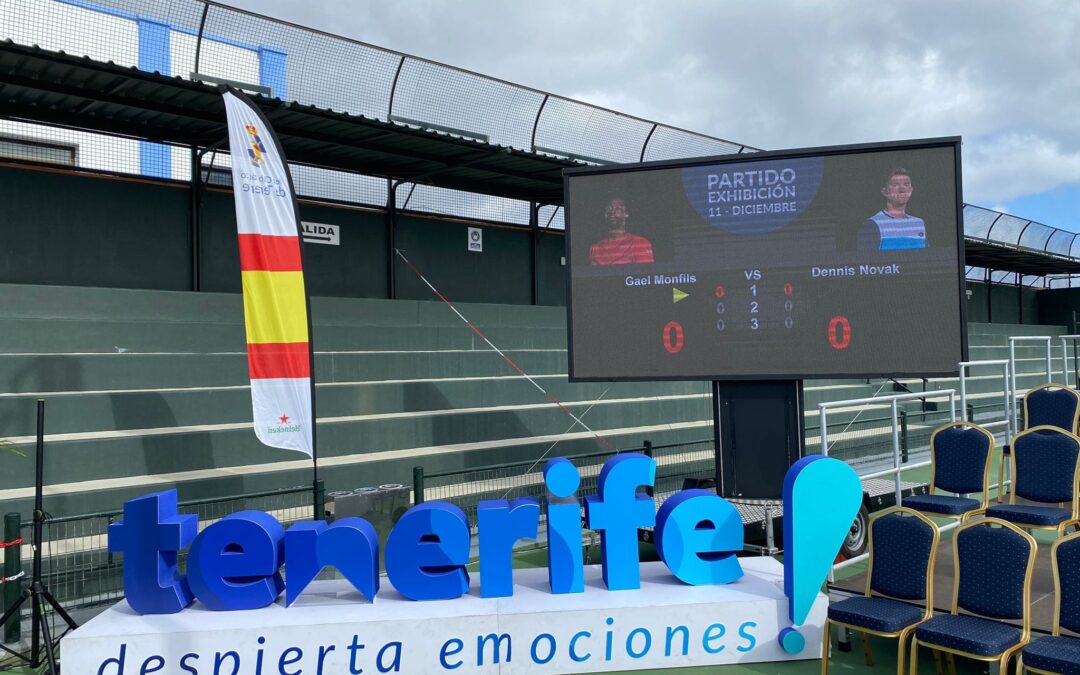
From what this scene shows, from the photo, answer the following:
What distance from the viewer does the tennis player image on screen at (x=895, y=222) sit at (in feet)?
23.7

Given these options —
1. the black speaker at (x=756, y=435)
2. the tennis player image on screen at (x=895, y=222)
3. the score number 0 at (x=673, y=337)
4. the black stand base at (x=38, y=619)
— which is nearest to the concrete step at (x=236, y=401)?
the black stand base at (x=38, y=619)

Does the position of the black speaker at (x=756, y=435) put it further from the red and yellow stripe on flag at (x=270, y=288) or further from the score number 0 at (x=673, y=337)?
the red and yellow stripe on flag at (x=270, y=288)

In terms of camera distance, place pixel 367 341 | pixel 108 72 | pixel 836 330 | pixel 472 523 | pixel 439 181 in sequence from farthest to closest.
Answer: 1. pixel 439 181
2. pixel 367 341
3. pixel 472 523
4. pixel 108 72
5. pixel 836 330

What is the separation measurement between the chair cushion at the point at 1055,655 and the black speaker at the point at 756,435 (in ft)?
10.3

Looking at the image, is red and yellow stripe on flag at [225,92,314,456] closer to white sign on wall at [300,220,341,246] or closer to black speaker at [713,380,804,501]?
black speaker at [713,380,804,501]

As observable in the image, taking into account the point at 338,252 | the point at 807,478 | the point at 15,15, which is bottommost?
the point at 807,478

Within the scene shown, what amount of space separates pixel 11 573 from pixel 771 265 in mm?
6549

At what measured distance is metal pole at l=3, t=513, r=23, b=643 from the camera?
614cm

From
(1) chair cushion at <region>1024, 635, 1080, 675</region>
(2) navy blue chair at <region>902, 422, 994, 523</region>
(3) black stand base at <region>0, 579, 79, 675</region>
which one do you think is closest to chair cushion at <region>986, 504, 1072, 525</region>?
(2) navy blue chair at <region>902, 422, 994, 523</region>

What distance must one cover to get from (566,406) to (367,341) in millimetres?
3121

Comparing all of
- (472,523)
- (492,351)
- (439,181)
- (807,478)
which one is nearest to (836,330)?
(807,478)

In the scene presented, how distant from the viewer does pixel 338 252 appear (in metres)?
13.7

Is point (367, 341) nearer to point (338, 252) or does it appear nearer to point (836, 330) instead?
point (338, 252)

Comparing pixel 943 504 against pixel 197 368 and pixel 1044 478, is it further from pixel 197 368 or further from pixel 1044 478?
pixel 197 368
